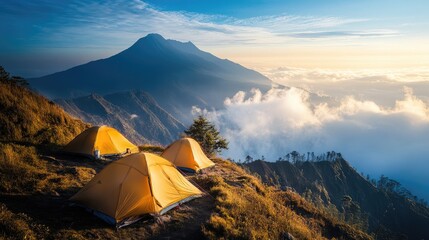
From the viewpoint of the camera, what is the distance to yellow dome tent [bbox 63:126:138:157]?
18.9 metres

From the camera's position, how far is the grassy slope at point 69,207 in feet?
32.0

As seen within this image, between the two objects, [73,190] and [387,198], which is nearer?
[73,190]

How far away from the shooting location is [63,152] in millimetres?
18812

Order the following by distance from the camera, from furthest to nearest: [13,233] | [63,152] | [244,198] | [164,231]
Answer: [63,152] → [244,198] → [164,231] → [13,233]

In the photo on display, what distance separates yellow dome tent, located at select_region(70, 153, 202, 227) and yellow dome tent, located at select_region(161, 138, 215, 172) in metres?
6.57

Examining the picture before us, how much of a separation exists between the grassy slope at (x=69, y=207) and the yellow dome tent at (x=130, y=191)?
396 millimetres

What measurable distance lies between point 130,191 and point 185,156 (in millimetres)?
8749

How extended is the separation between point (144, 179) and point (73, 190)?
3.77 metres

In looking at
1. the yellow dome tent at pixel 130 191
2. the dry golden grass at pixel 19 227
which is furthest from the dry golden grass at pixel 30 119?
the dry golden grass at pixel 19 227

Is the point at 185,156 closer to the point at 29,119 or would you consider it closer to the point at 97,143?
the point at 97,143

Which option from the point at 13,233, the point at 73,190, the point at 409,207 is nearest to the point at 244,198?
the point at 73,190

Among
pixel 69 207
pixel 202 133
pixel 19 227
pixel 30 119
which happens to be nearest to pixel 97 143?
pixel 30 119

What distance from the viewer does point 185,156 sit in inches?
788

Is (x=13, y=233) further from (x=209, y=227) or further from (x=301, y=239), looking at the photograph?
(x=301, y=239)
